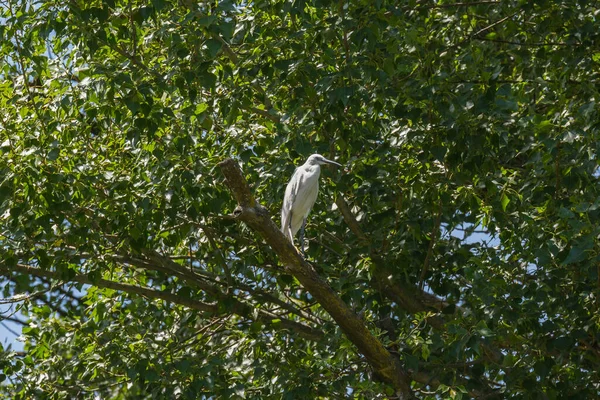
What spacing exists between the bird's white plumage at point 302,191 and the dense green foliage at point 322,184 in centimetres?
19

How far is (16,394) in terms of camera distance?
8.19 metres

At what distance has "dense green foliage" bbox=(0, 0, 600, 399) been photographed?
7.36 m

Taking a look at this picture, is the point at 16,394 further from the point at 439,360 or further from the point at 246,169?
the point at 439,360

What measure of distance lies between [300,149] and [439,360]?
2007 mm

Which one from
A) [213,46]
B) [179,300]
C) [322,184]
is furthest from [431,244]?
[213,46]

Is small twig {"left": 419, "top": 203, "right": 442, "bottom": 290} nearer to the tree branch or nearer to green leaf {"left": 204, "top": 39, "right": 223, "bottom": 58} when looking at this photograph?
the tree branch

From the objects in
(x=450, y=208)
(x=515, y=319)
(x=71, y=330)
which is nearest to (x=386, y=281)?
(x=450, y=208)

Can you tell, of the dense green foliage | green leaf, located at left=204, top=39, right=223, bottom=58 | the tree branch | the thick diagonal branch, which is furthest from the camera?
the tree branch

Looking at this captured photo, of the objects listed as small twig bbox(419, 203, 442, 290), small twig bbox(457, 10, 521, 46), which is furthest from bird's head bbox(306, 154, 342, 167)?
small twig bbox(457, 10, 521, 46)

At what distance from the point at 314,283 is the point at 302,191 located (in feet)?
6.25

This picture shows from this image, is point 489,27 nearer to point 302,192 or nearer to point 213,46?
point 302,192

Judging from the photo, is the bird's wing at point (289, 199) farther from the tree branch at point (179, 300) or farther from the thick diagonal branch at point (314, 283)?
the thick diagonal branch at point (314, 283)

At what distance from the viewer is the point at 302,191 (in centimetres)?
807

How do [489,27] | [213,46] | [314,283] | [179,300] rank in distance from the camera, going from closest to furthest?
1. [314,283]
2. [213,46]
3. [489,27]
4. [179,300]
